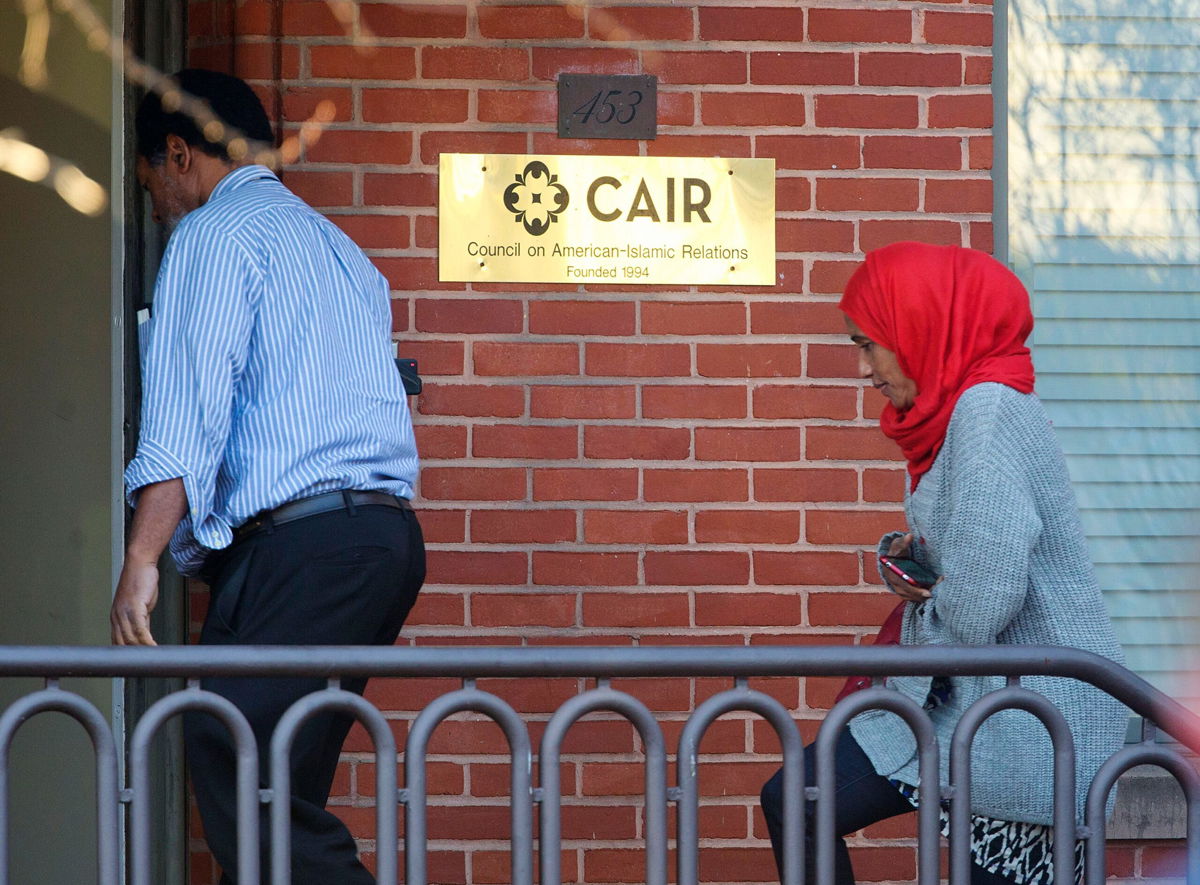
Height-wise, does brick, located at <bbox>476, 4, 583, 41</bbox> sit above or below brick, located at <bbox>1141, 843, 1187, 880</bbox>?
above

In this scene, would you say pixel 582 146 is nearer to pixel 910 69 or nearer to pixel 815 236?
pixel 815 236

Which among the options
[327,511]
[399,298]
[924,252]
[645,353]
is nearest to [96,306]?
[399,298]

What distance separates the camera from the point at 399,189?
3.72m

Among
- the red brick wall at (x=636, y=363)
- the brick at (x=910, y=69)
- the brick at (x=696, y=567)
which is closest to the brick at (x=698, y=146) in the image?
the red brick wall at (x=636, y=363)

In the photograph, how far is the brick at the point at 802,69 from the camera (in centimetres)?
378

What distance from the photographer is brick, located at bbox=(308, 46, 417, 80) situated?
3.71 m

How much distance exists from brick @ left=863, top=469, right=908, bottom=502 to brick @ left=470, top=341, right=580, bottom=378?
84 cm

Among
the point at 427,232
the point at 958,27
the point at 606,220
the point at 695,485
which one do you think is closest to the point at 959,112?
the point at 958,27

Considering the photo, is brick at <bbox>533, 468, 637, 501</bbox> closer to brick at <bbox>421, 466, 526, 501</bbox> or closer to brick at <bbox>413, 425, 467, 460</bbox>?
brick at <bbox>421, 466, 526, 501</bbox>

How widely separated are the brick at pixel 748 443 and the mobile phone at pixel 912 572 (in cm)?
105

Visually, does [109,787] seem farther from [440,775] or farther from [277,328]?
[440,775]

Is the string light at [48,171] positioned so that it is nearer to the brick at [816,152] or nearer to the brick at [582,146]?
the brick at [582,146]

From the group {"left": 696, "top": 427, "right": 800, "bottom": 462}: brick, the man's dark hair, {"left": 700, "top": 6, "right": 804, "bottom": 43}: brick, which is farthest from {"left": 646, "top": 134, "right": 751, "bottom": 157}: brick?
the man's dark hair

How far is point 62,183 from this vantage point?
3447 mm
